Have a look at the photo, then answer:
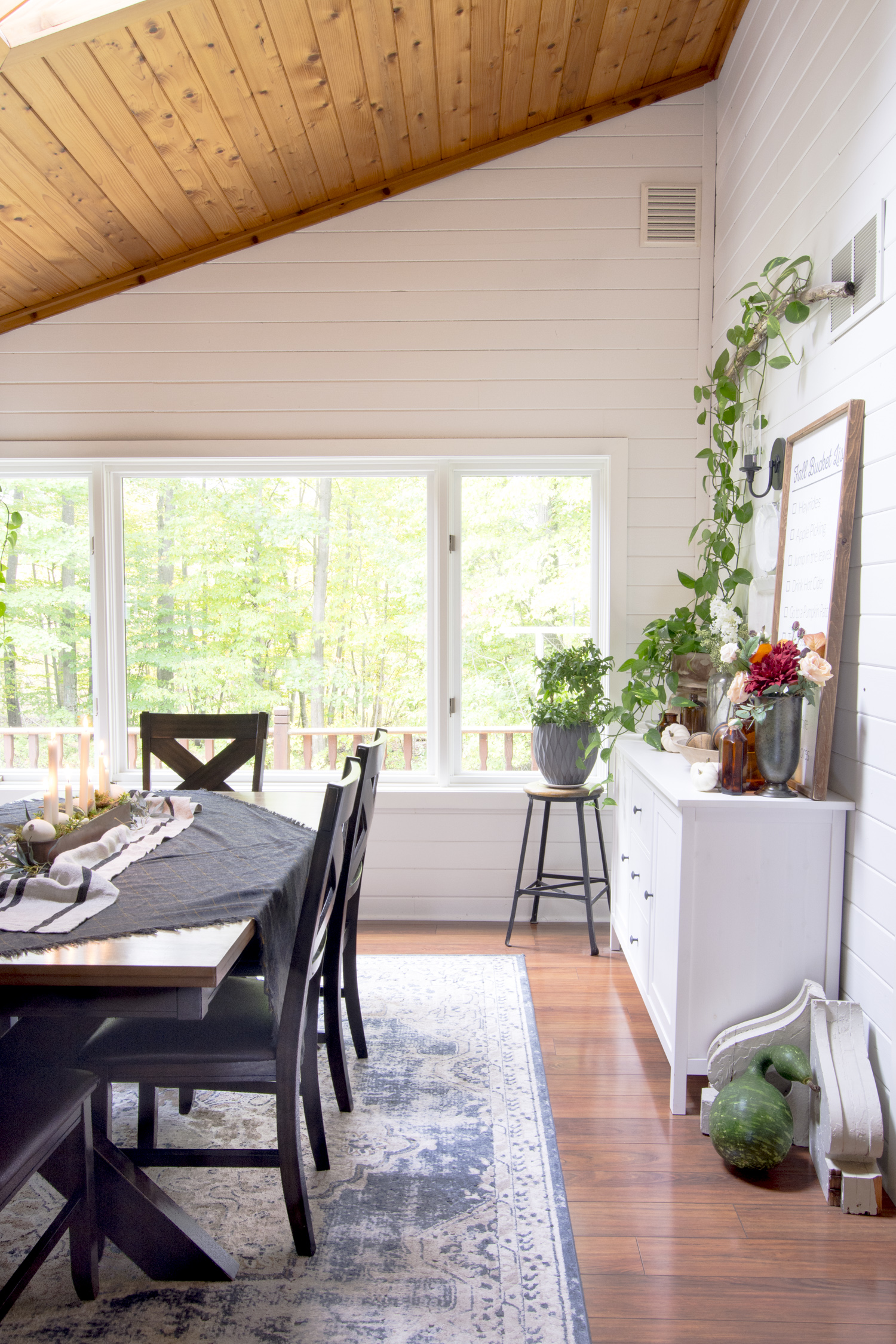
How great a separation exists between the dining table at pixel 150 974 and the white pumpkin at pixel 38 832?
17cm

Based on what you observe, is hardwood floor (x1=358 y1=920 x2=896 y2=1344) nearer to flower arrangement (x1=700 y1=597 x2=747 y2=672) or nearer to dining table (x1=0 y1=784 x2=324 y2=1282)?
dining table (x1=0 y1=784 x2=324 y2=1282)

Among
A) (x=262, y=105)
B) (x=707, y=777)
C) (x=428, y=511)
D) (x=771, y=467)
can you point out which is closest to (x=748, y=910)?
(x=707, y=777)

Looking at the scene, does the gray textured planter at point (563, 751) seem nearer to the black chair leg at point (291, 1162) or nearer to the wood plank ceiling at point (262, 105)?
the black chair leg at point (291, 1162)

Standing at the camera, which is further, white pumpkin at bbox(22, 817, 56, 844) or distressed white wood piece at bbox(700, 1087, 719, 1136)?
distressed white wood piece at bbox(700, 1087, 719, 1136)

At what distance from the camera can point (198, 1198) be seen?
2.03 metres

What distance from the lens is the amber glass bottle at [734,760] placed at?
2.39 meters

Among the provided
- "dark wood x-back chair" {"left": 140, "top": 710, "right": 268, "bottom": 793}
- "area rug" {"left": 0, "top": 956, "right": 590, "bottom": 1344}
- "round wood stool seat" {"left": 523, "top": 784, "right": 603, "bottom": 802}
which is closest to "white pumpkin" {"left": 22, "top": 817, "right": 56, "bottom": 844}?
"area rug" {"left": 0, "top": 956, "right": 590, "bottom": 1344}

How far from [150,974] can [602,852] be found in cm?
251

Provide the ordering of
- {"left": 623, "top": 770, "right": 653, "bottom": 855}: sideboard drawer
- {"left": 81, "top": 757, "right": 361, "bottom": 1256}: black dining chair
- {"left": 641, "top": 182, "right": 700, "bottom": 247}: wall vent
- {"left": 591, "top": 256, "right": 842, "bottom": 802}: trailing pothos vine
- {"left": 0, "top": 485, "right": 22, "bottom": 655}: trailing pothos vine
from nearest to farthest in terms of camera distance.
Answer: {"left": 81, "top": 757, "right": 361, "bottom": 1256}: black dining chair
{"left": 623, "top": 770, "right": 653, "bottom": 855}: sideboard drawer
{"left": 591, "top": 256, "right": 842, "bottom": 802}: trailing pothos vine
{"left": 641, "top": 182, "right": 700, "bottom": 247}: wall vent
{"left": 0, "top": 485, "right": 22, "bottom": 655}: trailing pothos vine

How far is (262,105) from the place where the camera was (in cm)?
305

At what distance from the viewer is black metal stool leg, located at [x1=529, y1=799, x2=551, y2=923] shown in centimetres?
366

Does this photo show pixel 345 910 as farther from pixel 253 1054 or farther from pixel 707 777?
pixel 707 777

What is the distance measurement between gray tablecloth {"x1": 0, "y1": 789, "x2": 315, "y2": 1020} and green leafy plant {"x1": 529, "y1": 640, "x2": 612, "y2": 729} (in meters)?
1.35

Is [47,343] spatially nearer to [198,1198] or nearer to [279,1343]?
[198,1198]
